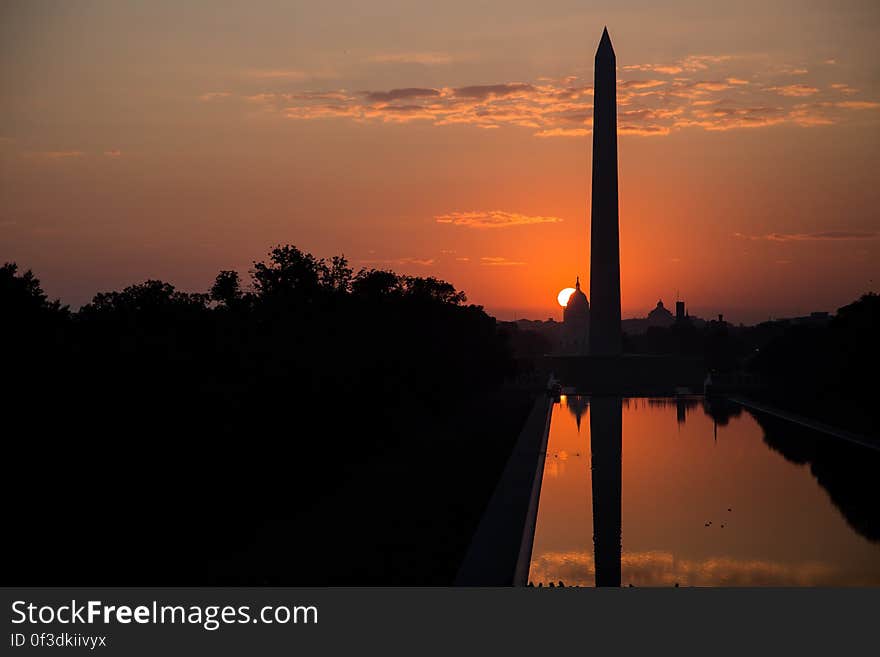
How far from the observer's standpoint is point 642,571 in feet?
72.6

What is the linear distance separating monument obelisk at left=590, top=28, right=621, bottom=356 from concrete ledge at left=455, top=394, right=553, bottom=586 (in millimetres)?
52661

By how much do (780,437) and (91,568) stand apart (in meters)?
35.3

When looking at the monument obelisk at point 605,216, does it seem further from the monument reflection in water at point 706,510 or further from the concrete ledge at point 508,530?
the concrete ledge at point 508,530

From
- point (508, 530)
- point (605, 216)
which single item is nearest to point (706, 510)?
point (508, 530)

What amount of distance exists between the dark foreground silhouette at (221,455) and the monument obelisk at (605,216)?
4899 cm

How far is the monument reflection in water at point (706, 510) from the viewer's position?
73.2ft

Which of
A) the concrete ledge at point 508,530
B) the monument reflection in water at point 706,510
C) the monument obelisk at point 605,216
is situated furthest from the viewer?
the monument obelisk at point 605,216

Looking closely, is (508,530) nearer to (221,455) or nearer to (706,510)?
(221,455)

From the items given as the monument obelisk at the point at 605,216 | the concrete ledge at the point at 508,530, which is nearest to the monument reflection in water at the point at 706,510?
the concrete ledge at the point at 508,530

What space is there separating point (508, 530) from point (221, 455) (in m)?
6.09

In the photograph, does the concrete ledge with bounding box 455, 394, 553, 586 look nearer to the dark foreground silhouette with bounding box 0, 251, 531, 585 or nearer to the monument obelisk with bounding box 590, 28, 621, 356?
the dark foreground silhouette with bounding box 0, 251, 531, 585

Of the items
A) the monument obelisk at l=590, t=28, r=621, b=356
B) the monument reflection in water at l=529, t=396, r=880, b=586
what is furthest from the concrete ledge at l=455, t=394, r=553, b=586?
the monument obelisk at l=590, t=28, r=621, b=356

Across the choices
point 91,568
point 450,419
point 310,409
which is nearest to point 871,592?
point 91,568

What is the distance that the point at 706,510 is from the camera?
1166 inches
